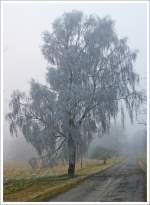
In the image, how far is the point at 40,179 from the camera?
7234mm

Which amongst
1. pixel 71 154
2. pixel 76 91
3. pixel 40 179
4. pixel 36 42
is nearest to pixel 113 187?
pixel 71 154

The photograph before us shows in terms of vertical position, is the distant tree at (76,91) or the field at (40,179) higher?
the distant tree at (76,91)

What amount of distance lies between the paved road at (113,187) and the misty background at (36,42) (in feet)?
1.09

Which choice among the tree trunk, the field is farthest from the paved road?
the tree trunk

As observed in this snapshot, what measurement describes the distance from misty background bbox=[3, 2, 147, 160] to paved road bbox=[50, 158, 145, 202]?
332 mm

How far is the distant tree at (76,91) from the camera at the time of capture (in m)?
7.37

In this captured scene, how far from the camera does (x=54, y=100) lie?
745cm

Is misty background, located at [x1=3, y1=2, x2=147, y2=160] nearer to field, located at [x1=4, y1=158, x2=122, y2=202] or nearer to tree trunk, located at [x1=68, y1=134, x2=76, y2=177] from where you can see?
field, located at [x1=4, y1=158, x2=122, y2=202]

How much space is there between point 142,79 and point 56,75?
1.30m

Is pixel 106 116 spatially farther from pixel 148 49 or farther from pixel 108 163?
pixel 148 49

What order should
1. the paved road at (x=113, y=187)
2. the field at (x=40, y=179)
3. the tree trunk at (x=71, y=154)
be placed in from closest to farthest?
the paved road at (x=113, y=187) < the field at (x=40, y=179) < the tree trunk at (x=71, y=154)

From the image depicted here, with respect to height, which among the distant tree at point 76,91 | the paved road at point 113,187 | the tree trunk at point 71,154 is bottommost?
the paved road at point 113,187

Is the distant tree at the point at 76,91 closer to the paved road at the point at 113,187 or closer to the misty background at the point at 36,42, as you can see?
the misty background at the point at 36,42

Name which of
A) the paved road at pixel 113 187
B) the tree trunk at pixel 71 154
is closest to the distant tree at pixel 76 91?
the tree trunk at pixel 71 154
